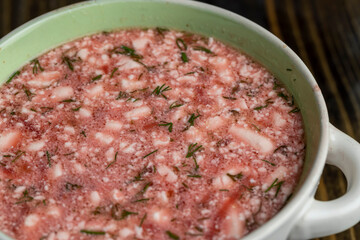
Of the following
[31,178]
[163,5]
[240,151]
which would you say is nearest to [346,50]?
[163,5]

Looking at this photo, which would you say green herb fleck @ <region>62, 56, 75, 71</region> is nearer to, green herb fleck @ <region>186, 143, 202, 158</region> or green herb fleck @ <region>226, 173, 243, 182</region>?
green herb fleck @ <region>186, 143, 202, 158</region>

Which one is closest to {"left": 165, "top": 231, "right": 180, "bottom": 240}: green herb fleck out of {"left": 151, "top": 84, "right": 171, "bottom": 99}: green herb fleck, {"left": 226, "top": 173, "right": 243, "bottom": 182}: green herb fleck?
{"left": 226, "top": 173, "right": 243, "bottom": 182}: green herb fleck

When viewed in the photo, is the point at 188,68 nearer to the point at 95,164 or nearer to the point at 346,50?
the point at 95,164

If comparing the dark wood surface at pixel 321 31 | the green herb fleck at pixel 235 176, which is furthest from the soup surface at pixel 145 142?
the dark wood surface at pixel 321 31

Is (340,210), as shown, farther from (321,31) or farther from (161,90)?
(321,31)

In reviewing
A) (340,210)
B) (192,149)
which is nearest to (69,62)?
(192,149)
